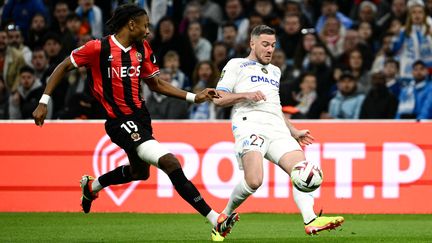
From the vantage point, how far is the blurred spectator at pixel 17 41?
19859mm

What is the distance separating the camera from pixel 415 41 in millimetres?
18578

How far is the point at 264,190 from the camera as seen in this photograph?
51.6ft

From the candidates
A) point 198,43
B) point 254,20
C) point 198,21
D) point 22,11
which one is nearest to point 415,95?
point 254,20

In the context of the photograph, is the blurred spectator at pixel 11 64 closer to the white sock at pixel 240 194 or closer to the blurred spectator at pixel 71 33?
the blurred spectator at pixel 71 33

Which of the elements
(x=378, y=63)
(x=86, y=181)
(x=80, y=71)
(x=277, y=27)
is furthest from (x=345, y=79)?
(x=86, y=181)

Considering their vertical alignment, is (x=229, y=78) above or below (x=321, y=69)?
above

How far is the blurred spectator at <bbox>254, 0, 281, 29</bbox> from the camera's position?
20.1 metres

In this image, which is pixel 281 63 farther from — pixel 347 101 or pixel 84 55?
pixel 84 55

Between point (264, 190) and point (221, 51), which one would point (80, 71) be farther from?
point (264, 190)

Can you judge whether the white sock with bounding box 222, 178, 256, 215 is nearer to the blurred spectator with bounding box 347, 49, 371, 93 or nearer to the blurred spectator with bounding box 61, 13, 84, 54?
the blurred spectator with bounding box 347, 49, 371, 93

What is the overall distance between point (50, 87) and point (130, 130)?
93 cm

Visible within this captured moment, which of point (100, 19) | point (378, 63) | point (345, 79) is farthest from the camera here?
point (100, 19)

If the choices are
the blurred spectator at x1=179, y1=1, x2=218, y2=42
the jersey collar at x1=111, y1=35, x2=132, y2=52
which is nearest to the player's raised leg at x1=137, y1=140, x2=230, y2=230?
the jersey collar at x1=111, y1=35, x2=132, y2=52

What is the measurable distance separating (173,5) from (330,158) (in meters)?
6.86
